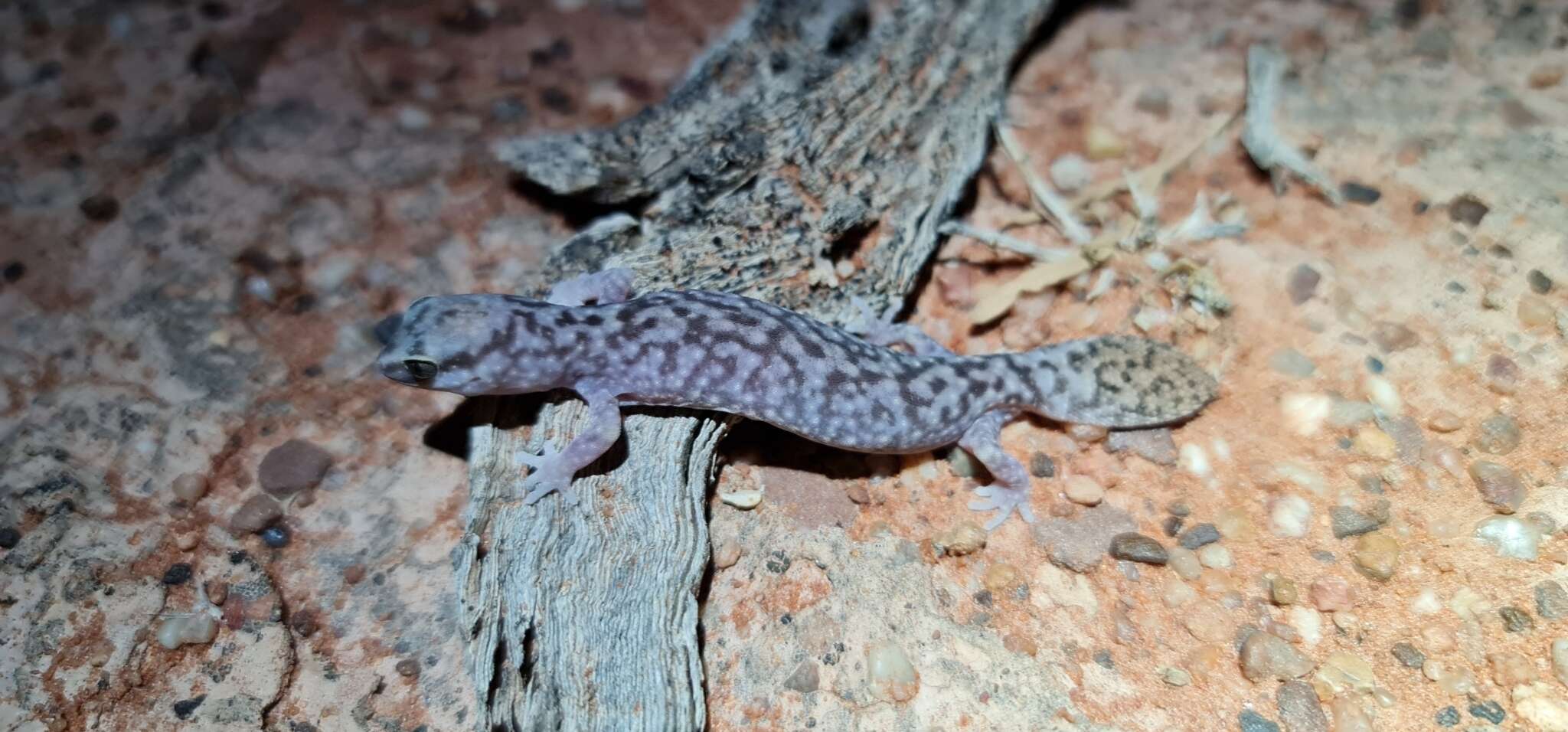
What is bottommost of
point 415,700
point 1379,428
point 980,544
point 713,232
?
point 415,700

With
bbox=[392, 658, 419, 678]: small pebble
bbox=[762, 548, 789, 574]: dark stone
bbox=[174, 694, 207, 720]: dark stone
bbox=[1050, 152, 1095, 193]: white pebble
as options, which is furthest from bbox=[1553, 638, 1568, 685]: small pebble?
bbox=[174, 694, 207, 720]: dark stone

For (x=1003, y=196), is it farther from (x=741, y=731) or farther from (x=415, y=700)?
(x=415, y=700)

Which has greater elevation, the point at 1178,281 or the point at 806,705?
the point at 1178,281

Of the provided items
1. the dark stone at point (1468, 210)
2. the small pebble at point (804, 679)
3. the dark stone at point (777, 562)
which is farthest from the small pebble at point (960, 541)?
the dark stone at point (1468, 210)

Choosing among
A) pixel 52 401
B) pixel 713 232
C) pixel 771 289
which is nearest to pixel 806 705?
pixel 771 289

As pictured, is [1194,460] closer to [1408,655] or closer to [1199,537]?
[1199,537]

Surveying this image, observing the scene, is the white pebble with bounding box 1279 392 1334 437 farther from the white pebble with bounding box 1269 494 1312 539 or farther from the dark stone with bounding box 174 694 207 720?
the dark stone with bounding box 174 694 207 720
